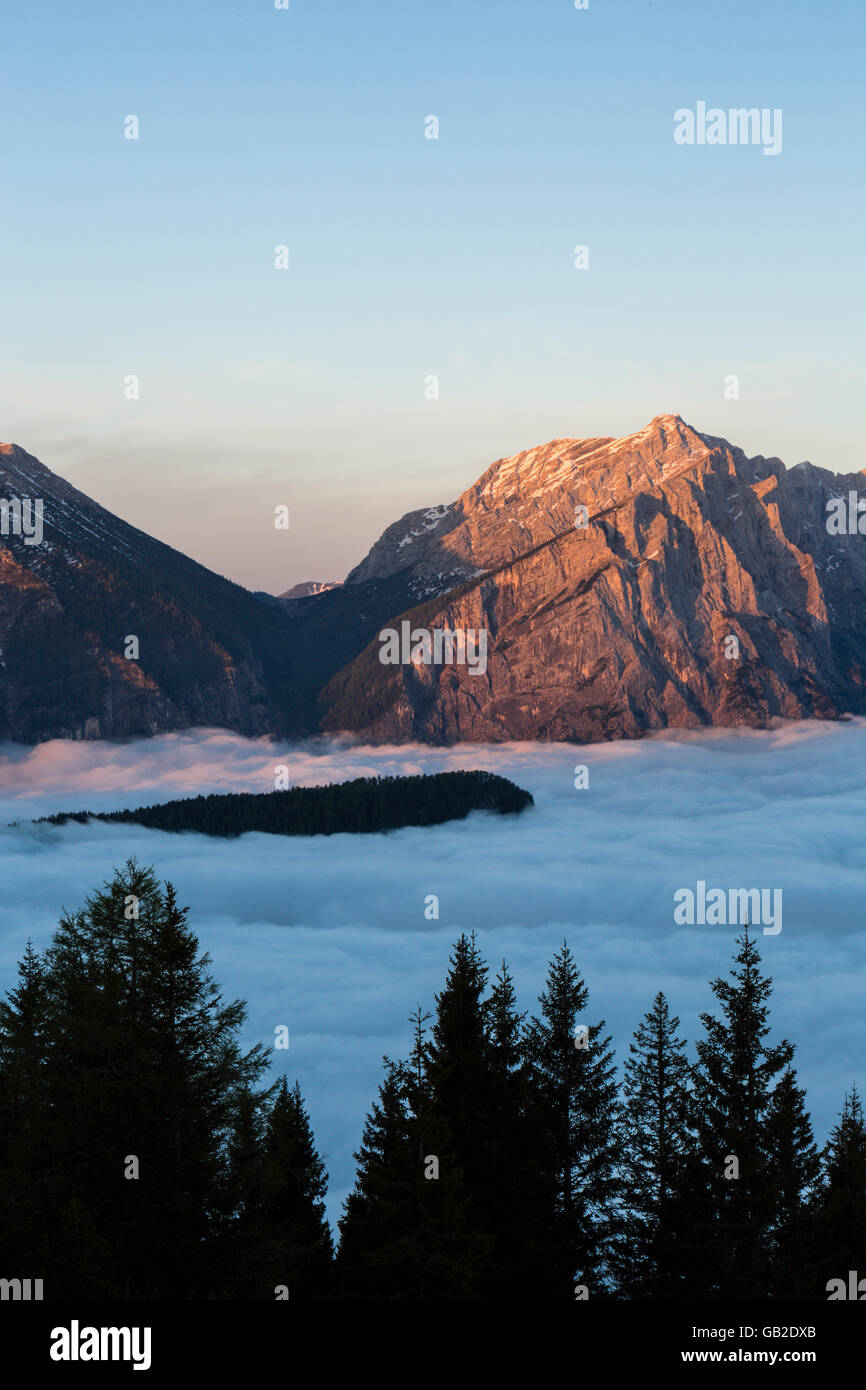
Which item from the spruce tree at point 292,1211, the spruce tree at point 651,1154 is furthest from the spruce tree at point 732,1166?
the spruce tree at point 292,1211

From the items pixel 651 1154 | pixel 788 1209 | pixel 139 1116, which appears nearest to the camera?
pixel 139 1116

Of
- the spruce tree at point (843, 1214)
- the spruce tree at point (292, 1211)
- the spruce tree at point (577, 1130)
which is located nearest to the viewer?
the spruce tree at point (292, 1211)

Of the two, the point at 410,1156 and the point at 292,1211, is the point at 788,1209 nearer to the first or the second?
the point at 410,1156

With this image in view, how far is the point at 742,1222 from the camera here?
46.9m

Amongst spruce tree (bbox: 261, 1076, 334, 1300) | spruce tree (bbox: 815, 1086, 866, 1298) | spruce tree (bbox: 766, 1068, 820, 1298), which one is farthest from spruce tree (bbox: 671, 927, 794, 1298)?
spruce tree (bbox: 261, 1076, 334, 1300)

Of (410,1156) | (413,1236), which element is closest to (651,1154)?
(410,1156)

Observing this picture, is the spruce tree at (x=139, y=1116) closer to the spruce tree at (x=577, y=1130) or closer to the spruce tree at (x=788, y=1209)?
the spruce tree at (x=577, y=1130)

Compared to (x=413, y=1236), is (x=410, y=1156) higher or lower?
higher

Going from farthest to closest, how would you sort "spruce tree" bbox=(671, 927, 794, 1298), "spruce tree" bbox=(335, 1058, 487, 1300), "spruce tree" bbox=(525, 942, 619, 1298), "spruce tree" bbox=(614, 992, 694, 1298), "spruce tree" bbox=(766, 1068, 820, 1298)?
"spruce tree" bbox=(525, 942, 619, 1298)
"spruce tree" bbox=(614, 992, 694, 1298)
"spruce tree" bbox=(671, 927, 794, 1298)
"spruce tree" bbox=(766, 1068, 820, 1298)
"spruce tree" bbox=(335, 1058, 487, 1300)

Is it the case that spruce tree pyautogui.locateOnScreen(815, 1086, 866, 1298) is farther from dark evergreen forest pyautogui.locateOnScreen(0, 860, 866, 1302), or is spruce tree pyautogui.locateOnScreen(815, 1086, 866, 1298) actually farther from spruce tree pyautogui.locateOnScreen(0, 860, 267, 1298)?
spruce tree pyautogui.locateOnScreen(0, 860, 267, 1298)

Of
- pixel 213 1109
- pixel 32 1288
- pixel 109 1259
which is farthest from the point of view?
pixel 213 1109
